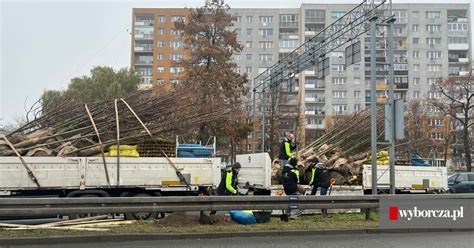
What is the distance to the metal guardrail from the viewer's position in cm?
858

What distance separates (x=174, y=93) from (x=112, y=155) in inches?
116

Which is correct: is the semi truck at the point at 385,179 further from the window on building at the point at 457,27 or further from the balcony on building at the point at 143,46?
the window on building at the point at 457,27

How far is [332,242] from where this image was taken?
27.5 feet

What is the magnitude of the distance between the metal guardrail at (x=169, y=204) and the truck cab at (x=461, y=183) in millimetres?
13454

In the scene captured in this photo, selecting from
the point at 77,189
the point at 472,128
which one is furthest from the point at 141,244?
the point at 472,128

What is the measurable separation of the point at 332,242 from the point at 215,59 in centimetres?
2213

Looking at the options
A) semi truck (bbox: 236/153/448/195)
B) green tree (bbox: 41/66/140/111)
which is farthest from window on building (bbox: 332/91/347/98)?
semi truck (bbox: 236/153/448/195)

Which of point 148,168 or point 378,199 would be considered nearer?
point 378,199

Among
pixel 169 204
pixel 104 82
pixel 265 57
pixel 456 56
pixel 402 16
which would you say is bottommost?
pixel 169 204

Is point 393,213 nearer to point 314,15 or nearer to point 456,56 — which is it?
point 314,15

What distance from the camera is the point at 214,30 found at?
29844 mm

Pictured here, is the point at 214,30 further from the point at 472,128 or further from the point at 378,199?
the point at 472,128

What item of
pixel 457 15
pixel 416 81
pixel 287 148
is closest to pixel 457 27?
pixel 457 15

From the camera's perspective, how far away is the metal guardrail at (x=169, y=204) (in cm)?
858
